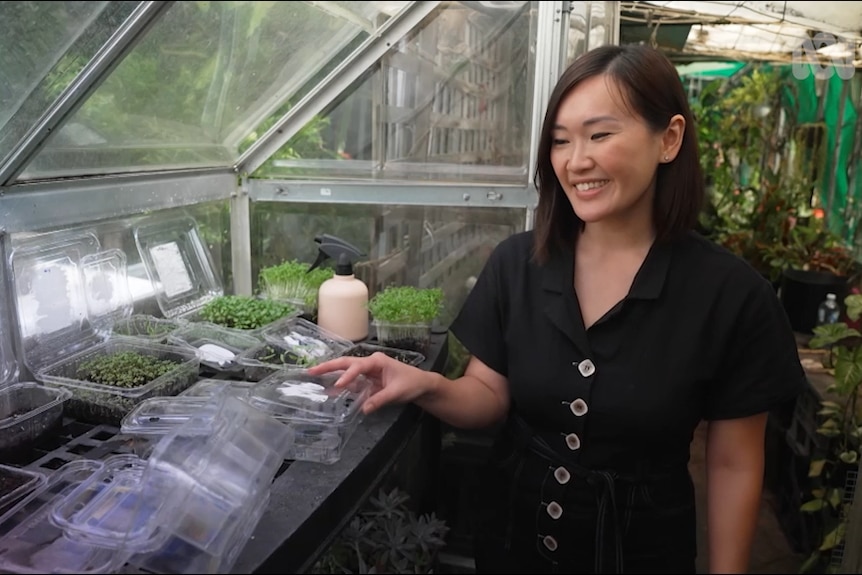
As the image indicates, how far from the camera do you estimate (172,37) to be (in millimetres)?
1755

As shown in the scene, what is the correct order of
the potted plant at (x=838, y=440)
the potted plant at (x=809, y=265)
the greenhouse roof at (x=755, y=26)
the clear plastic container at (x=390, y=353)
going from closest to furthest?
1. the clear plastic container at (x=390, y=353)
2. the greenhouse roof at (x=755, y=26)
3. the potted plant at (x=838, y=440)
4. the potted plant at (x=809, y=265)

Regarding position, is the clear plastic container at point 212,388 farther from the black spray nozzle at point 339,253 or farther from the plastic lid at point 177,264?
the plastic lid at point 177,264

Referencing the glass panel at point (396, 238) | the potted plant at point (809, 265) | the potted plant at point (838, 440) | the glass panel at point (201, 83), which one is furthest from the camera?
the potted plant at point (809, 265)

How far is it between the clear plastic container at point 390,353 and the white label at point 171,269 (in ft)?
2.25

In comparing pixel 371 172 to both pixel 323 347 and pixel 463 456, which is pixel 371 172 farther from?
pixel 463 456

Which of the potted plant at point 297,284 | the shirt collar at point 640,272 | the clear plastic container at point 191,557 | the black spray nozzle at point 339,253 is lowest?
the clear plastic container at point 191,557

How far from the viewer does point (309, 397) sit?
1.38 m

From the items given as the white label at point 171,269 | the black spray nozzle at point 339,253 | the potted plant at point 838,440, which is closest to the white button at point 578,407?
the black spray nozzle at point 339,253

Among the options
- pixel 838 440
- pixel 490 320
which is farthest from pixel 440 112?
pixel 838 440

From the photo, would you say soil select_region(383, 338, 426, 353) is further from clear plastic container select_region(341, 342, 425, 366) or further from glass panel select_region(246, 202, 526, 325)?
glass panel select_region(246, 202, 526, 325)

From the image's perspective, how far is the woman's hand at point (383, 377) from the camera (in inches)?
54.0

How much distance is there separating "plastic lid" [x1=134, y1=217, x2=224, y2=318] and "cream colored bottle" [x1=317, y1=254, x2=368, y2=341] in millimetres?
496

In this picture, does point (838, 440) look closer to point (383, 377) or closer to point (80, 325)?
point (383, 377)

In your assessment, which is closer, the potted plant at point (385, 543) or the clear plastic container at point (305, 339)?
the clear plastic container at point (305, 339)
